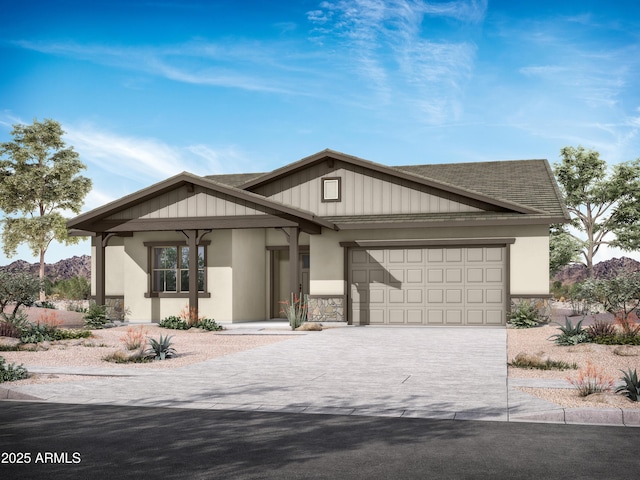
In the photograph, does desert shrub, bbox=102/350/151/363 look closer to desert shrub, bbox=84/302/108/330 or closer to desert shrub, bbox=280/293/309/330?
desert shrub, bbox=280/293/309/330

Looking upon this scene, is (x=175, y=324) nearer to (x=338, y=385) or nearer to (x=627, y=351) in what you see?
(x=338, y=385)

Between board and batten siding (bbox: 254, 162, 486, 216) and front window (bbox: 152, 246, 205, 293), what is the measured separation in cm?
394

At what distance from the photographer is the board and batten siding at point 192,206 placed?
23.6 meters

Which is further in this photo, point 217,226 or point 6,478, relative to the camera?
point 217,226

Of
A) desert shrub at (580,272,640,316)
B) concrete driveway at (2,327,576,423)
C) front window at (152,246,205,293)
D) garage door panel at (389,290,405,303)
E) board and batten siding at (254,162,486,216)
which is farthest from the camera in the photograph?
front window at (152,246,205,293)

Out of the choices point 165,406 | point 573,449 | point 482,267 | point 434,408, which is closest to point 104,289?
point 482,267

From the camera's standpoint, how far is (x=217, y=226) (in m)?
23.7

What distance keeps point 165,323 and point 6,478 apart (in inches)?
664

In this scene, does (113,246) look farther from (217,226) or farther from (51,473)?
(51,473)

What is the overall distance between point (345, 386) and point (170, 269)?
16.2 metres

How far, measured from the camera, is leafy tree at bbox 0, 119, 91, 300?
42.2 m

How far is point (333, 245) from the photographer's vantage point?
25.3m

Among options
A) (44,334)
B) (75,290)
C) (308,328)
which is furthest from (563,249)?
(75,290)

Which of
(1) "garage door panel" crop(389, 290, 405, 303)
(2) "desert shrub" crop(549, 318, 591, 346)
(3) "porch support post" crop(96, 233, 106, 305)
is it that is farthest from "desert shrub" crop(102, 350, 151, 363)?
(1) "garage door panel" crop(389, 290, 405, 303)
